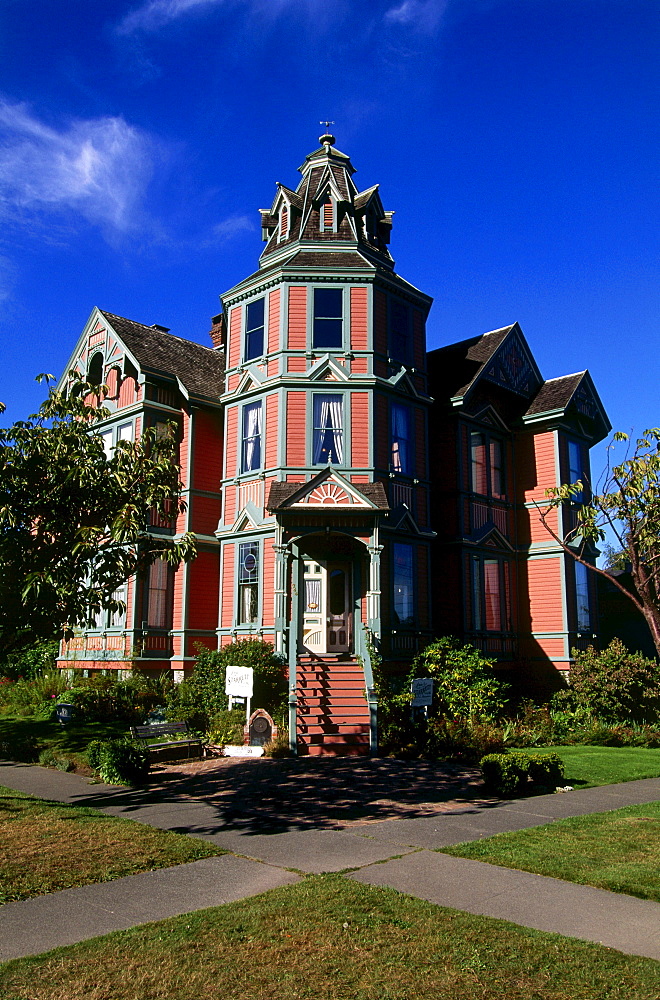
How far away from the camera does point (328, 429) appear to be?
22.5 m

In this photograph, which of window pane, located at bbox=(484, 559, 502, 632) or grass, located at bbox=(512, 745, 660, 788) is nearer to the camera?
grass, located at bbox=(512, 745, 660, 788)

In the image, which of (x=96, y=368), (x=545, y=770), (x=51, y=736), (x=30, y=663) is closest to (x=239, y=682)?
(x=51, y=736)

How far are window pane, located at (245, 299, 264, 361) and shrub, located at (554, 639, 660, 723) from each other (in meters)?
13.5

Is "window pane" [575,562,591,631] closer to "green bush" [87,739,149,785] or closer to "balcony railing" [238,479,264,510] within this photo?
"balcony railing" [238,479,264,510]

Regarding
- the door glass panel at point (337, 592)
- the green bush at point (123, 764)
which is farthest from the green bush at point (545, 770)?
the door glass panel at point (337, 592)

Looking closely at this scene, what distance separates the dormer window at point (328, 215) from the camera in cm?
2528

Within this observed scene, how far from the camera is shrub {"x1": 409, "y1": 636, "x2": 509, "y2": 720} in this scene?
20031 mm

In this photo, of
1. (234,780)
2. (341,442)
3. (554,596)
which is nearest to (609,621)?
(554,596)

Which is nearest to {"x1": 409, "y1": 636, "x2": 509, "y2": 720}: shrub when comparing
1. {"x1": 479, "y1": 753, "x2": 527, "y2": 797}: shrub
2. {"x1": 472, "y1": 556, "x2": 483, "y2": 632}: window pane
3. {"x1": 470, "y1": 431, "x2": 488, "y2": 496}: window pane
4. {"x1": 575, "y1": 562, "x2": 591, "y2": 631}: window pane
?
{"x1": 472, "y1": 556, "x2": 483, "y2": 632}: window pane

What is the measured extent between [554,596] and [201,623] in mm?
Result: 11341

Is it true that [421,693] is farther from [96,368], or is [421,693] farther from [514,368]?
[96,368]

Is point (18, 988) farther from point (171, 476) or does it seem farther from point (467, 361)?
point (467, 361)

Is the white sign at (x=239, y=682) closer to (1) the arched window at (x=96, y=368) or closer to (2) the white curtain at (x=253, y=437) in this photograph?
(2) the white curtain at (x=253, y=437)

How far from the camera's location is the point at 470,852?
970 cm
